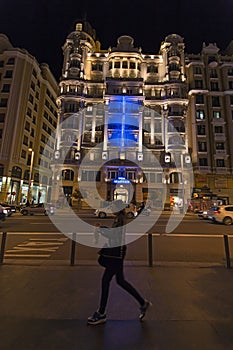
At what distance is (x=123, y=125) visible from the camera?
44.7m

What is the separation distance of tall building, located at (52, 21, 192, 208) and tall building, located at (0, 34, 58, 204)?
18.9 feet

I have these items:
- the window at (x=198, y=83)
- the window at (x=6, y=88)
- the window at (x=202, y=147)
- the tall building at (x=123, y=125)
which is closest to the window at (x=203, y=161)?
the window at (x=202, y=147)

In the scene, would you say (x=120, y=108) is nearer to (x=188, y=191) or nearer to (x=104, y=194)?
(x=104, y=194)

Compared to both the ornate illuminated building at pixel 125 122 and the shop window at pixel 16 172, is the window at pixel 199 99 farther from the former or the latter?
the shop window at pixel 16 172

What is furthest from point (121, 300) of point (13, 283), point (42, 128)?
point (42, 128)

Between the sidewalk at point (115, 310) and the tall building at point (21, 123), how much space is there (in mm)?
31160

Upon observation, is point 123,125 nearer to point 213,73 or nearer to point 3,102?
point 3,102

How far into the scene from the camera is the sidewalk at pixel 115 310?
2.82 metres

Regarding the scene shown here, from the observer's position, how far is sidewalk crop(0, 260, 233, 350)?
2820 mm

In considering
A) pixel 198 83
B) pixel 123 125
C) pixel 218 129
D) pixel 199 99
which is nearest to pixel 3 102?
pixel 123 125

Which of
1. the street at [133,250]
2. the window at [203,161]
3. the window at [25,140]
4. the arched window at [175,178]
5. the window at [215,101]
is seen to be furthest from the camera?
the window at [215,101]

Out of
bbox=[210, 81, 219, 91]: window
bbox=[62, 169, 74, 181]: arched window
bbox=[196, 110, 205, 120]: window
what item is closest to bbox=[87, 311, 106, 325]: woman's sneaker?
bbox=[62, 169, 74, 181]: arched window

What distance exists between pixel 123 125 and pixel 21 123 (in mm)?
20440

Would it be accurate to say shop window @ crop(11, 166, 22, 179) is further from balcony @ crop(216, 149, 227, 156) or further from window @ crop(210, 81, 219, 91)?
window @ crop(210, 81, 219, 91)
